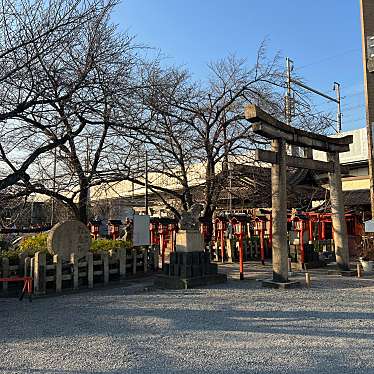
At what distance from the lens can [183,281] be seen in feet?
31.9

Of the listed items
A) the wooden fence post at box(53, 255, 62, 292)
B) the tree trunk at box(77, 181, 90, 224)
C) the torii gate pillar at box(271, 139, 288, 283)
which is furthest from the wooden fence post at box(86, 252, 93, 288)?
the torii gate pillar at box(271, 139, 288, 283)

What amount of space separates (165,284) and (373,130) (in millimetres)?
9700

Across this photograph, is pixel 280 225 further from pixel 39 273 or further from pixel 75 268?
pixel 39 273

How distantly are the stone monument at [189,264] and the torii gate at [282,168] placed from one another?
1.70 metres

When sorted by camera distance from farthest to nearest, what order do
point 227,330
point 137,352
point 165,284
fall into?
point 165,284 → point 227,330 → point 137,352

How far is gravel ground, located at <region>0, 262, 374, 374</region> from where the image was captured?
446cm

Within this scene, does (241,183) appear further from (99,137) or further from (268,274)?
(99,137)

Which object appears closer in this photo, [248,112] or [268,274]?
[248,112]

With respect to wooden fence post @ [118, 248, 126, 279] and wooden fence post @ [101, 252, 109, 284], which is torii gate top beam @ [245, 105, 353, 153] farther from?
wooden fence post @ [101, 252, 109, 284]

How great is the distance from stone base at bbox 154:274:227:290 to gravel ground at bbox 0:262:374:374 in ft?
2.34

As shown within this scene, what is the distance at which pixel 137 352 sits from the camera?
4.89m

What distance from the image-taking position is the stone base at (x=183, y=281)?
973cm

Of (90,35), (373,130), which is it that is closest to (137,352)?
(90,35)

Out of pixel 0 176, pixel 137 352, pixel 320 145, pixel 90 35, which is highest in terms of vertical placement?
pixel 90 35
